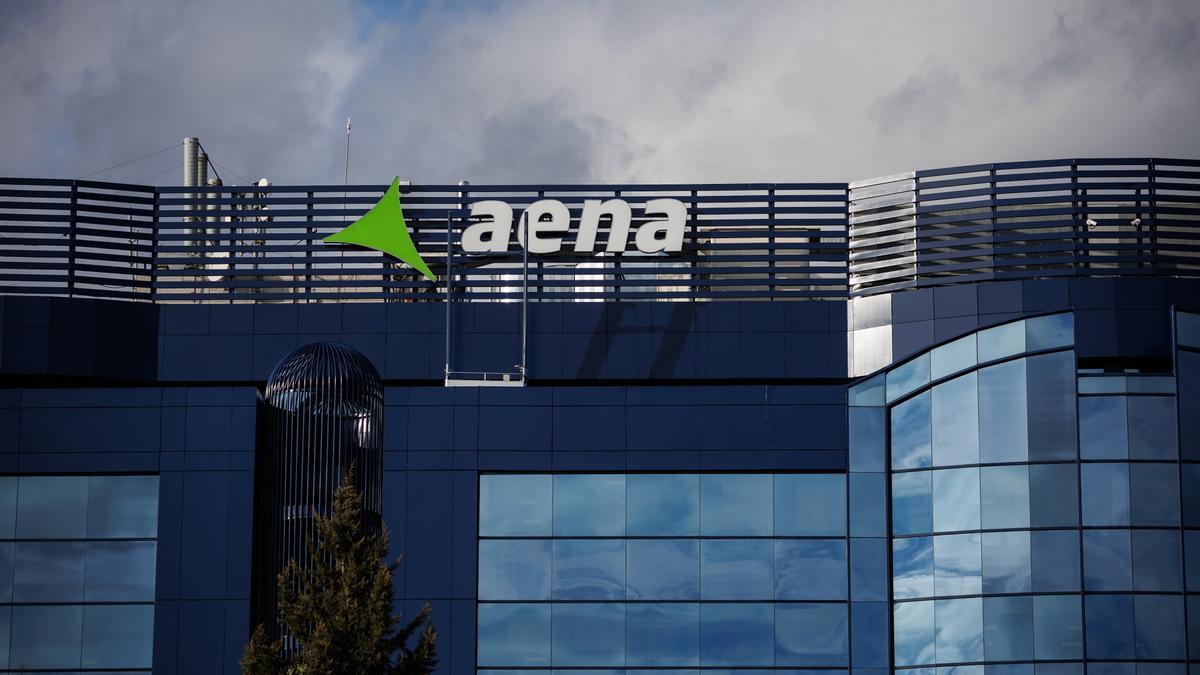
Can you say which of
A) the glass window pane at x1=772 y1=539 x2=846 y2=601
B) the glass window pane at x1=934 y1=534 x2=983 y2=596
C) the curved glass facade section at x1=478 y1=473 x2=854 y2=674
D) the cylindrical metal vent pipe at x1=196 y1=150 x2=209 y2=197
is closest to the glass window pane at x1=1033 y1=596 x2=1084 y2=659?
the glass window pane at x1=934 y1=534 x2=983 y2=596

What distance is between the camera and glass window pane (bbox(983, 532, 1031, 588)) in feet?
150

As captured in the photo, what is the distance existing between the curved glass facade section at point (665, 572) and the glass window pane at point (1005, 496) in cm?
335

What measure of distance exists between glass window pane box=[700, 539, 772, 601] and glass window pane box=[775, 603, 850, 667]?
0.80 meters

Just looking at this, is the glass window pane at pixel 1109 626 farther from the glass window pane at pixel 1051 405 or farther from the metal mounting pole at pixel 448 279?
the metal mounting pole at pixel 448 279

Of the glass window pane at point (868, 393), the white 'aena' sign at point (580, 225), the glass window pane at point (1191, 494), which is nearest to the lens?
the glass window pane at point (1191, 494)

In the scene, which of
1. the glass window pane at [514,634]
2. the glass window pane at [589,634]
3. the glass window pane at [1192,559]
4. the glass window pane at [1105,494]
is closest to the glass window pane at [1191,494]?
the glass window pane at [1192,559]

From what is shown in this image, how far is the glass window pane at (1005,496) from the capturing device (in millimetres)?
46094

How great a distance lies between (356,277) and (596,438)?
13232mm

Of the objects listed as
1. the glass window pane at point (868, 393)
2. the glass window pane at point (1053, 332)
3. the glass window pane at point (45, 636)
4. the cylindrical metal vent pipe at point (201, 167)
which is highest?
the cylindrical metal vent pipe at point (201, 167)

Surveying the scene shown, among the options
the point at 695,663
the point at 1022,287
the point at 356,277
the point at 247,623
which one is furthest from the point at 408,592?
the point at 1022,287

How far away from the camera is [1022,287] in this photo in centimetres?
4875

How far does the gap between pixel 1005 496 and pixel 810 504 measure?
5.34m

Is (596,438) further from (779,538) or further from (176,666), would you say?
(176,666)

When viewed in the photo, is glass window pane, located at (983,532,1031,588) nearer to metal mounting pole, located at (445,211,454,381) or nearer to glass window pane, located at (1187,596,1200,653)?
glass window pane, located at (1187,596,1200,653)
